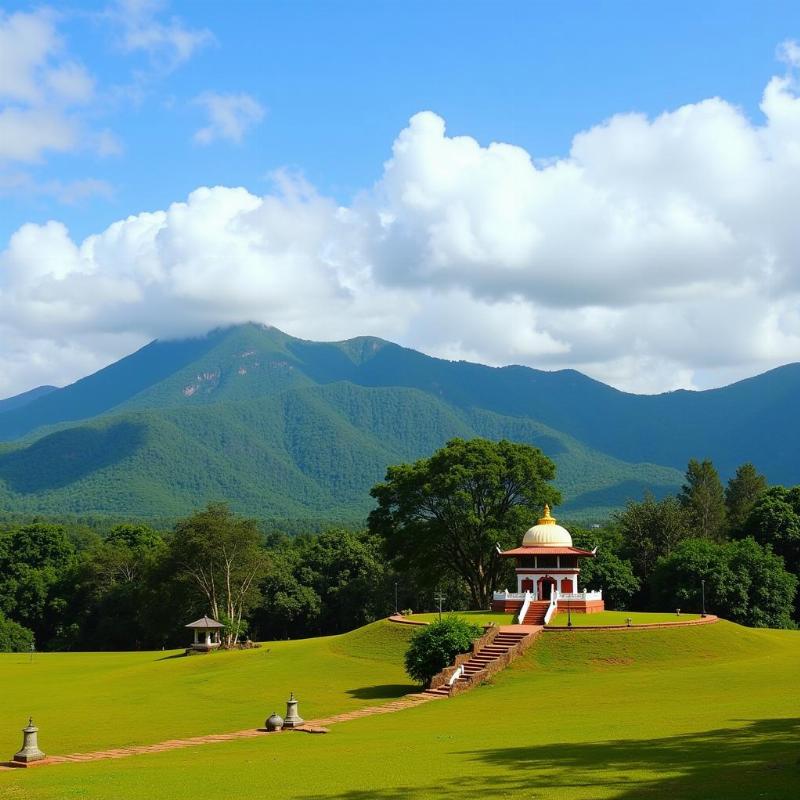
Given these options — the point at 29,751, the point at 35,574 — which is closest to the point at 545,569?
the point at 29,751

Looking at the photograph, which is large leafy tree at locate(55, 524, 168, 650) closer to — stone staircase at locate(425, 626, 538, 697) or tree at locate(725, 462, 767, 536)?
stone staircase at locate(425, 626, 538, 697)

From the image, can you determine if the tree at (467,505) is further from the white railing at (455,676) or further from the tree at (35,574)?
the tree at (35,574)

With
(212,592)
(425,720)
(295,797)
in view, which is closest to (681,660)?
(425,720)

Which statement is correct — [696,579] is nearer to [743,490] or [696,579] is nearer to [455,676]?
[455,676]

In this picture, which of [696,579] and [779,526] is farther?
[779,526]

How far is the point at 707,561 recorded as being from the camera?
74.5 meters

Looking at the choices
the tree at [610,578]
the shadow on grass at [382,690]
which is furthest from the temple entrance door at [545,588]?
the tree at [610,578]

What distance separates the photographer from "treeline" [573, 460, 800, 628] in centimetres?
7444

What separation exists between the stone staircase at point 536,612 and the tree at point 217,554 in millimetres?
30752

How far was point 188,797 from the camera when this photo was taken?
21.2 m

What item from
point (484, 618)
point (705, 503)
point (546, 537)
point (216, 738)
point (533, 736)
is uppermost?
point (705, 503)

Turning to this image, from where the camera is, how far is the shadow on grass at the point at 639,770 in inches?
735

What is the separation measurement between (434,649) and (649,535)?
53477 mm

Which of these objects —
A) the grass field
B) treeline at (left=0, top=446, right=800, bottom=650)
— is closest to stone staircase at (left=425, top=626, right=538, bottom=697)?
the grass field
